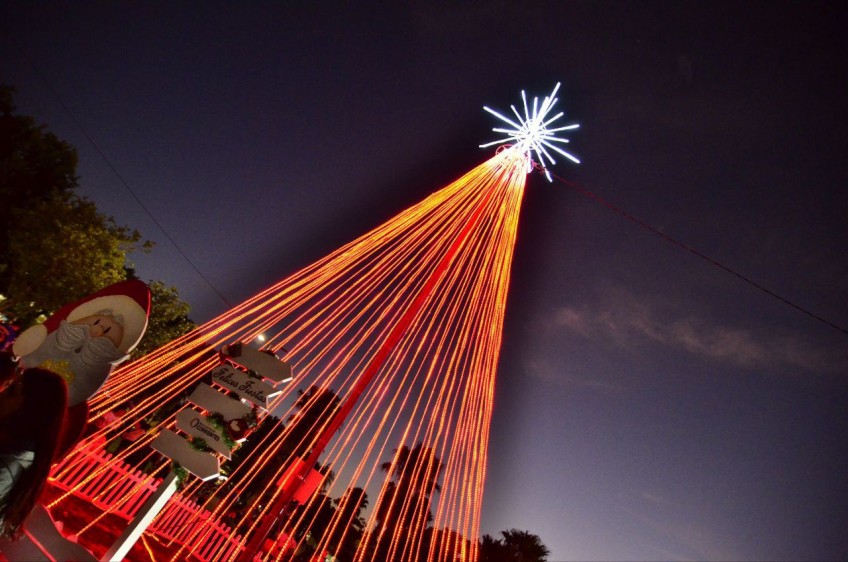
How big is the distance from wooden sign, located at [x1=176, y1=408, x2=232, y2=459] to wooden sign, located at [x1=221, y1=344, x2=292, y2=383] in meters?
1.21

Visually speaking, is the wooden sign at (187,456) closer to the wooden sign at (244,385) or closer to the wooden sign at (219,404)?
the wooden sign at (219,404)

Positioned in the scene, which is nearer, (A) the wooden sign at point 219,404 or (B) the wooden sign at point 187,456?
(B) the wooden sign at point 187,456

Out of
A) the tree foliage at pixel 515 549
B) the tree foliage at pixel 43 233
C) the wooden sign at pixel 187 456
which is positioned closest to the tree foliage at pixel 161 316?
the tree foliage at pixel 43 233

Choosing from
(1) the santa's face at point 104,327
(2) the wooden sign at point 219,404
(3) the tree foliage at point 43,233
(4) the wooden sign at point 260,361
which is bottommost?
(1) the santa's face at point 104,327

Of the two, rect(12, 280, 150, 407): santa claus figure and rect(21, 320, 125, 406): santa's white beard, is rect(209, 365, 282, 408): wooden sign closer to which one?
rect(12, 280, 150, 407): santa claus figure

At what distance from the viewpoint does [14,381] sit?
3.85 metres

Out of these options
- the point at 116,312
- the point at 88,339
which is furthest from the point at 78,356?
the point at 116,312

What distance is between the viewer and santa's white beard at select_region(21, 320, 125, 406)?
4.89 metres

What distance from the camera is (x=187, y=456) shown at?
746 cm

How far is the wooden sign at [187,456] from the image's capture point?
24.2 ft

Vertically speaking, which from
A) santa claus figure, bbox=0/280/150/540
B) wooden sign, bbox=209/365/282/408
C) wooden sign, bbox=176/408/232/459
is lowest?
santa claus figure, bbox=0/280/150/540

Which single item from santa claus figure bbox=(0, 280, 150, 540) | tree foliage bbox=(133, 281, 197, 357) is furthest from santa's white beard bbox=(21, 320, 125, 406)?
tree foliage bbox=(133, 281, 197, 357)

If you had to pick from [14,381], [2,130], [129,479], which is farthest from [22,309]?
[14,381]

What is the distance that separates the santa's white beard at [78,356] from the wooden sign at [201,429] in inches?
116
